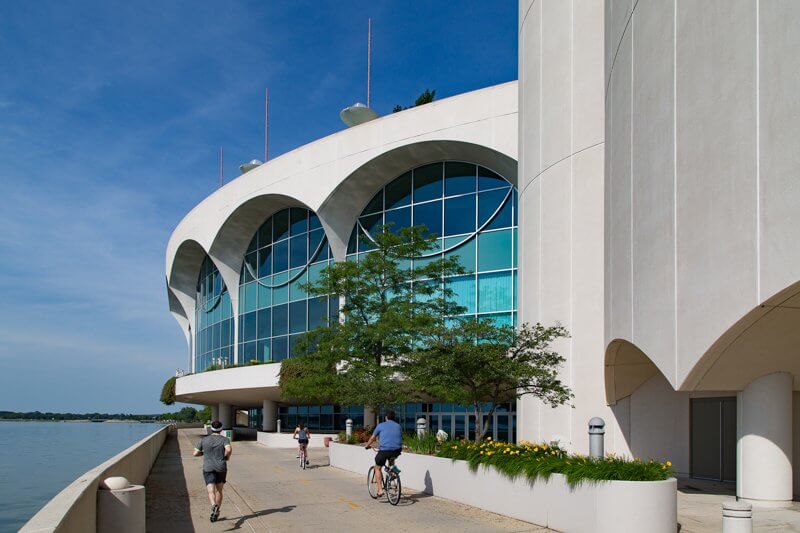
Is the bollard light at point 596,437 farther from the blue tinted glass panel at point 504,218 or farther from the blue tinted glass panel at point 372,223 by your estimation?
the blue tinted glass panel at point 372,223


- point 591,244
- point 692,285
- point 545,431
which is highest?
point 591,244

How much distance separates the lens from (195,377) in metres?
48.8

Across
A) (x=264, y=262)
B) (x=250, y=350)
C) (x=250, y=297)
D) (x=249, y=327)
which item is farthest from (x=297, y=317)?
(x=250, y=297)

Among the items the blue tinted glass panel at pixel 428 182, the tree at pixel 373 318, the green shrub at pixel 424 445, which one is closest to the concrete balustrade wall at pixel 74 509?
the green shrub at pixel 424 445

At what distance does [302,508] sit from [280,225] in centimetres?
3249

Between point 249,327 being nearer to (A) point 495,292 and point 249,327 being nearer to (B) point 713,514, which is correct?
(A) point 495,292

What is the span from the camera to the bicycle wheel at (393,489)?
14.2 metres

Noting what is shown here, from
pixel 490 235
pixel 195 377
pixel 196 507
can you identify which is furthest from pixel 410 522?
pixel 195 377

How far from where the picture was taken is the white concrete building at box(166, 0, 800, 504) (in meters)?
10.3

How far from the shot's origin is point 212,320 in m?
55.4

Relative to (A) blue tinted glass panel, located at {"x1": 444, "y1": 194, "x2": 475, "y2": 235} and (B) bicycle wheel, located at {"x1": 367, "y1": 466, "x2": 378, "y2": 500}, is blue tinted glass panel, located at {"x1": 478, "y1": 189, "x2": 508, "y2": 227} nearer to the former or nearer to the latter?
(A) blue tinted glass panel, located at {"x1": 444, "y1": 194, "x2": 475, "y2": 235}

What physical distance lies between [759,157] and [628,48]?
6.46m

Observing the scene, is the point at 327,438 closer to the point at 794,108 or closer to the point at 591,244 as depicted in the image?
the point at 591,244

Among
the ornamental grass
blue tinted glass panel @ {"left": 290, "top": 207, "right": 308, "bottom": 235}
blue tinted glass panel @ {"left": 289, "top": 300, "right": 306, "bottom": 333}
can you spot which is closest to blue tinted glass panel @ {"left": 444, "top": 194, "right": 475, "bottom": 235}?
blue tinted glass panel @ {"left": 290, "top": 207, "right": 308, "bottom": 235}
